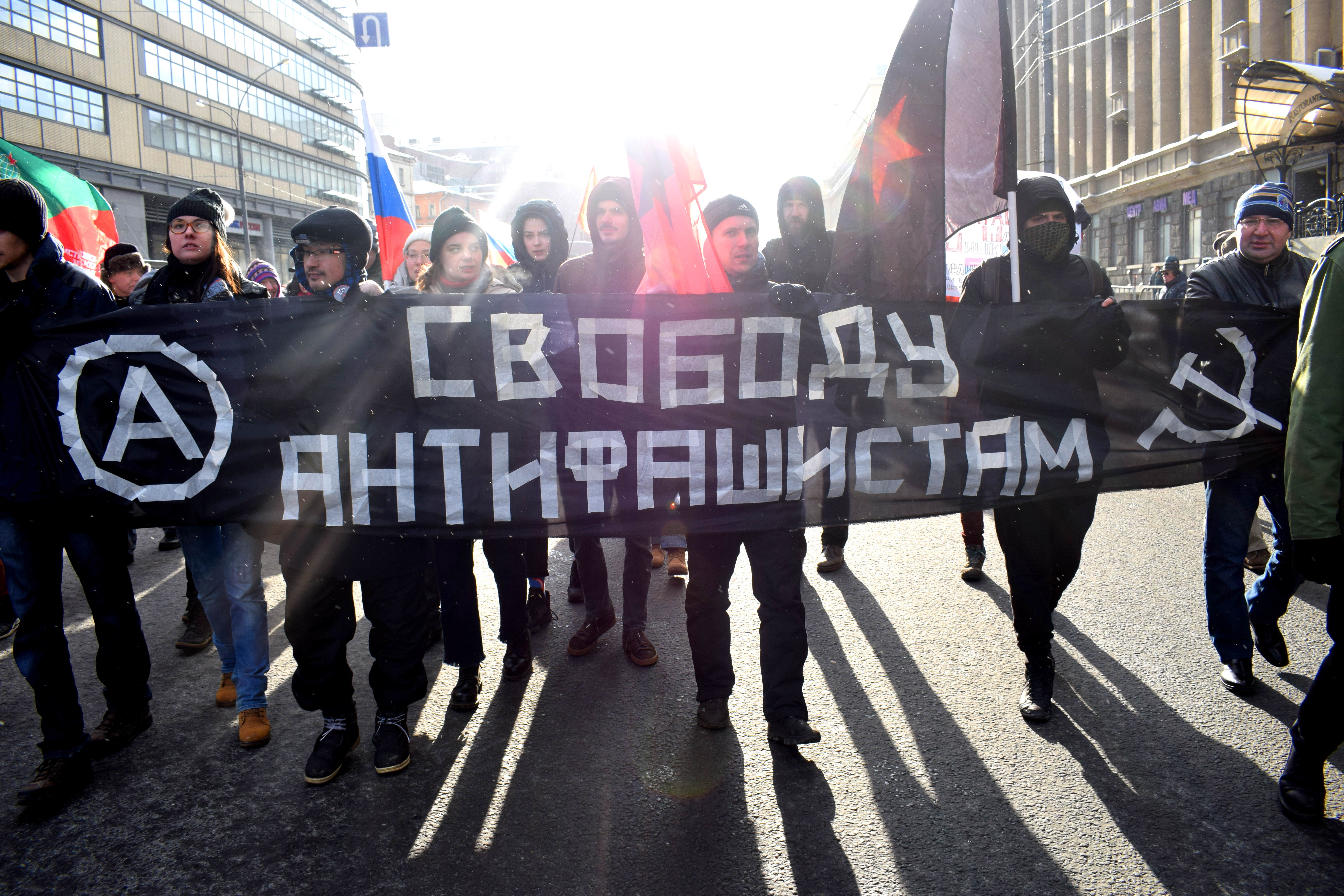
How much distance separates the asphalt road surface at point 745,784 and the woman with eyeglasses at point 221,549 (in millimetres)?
226

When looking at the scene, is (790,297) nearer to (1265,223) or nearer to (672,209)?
(672,209)

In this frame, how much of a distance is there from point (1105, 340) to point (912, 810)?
200 cm

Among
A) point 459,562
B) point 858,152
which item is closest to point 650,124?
point 858,152

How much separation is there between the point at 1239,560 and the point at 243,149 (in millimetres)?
45448

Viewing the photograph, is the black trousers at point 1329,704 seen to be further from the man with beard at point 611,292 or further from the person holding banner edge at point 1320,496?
the man with beard at point 611,292

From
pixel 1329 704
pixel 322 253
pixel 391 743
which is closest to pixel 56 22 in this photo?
pixel 322 253

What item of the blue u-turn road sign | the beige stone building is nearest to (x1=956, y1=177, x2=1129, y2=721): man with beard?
the beige stone building

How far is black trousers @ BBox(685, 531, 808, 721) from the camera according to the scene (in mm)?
3201

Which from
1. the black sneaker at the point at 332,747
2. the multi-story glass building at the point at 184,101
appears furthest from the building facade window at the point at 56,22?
the black sneaker at the point at 332,747

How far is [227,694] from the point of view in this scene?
147 inches

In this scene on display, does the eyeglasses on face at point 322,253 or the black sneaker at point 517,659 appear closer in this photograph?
the eyeglasses on face at point 322,253

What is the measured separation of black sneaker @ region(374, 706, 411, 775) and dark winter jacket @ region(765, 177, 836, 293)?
3.09 metres

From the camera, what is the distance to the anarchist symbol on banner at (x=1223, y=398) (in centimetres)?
361

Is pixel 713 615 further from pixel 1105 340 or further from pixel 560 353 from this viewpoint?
pixel 1105 340
